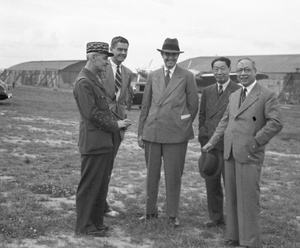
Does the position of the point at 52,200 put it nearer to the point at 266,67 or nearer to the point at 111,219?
the point at 111,219

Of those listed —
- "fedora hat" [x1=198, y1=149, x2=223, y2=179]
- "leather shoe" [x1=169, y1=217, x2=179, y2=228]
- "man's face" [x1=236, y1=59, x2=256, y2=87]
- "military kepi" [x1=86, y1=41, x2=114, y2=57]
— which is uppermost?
"military kepi" [x1=86, y1=41, x2=114, y2=57]

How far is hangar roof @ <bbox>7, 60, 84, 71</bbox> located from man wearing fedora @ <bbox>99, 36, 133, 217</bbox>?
6568cm

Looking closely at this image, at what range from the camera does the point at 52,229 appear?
4.42 m

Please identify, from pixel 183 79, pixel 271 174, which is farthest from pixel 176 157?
pixel 271 174

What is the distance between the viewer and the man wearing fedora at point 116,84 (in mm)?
5105

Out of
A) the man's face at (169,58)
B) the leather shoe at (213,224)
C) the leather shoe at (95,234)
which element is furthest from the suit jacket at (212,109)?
the leather shoe at (95,234)

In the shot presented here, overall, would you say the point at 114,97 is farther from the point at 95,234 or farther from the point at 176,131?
the point at 95,234

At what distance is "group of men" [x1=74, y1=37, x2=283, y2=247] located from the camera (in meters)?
4.07

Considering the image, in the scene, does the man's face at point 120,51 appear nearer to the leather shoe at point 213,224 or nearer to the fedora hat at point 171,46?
the fedora hat at point 171,46

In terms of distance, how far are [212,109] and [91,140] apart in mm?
1629

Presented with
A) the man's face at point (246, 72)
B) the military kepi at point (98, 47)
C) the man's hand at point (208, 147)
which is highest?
the military kepi at point (98, 47)

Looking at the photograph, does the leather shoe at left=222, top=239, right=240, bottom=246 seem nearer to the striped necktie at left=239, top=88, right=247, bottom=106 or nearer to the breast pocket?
the striped necktie at left=239, top=88, right=247, bottom=106

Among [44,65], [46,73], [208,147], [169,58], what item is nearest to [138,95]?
[169,58]

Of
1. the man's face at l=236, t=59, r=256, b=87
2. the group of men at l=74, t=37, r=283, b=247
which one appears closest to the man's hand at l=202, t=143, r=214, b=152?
the group of men at l=74, t=37, r=283, b=247
